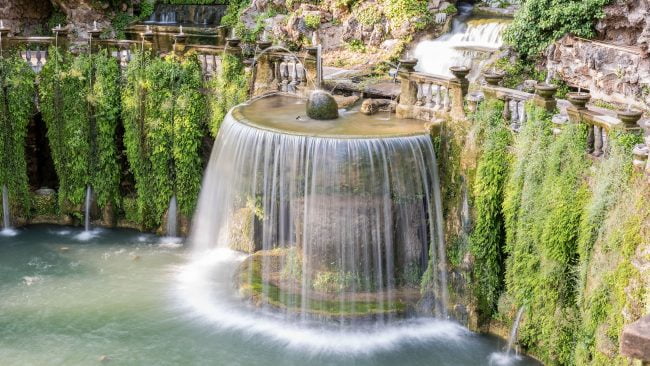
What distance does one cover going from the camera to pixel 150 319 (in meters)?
15.9

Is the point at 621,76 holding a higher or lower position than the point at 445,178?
higher

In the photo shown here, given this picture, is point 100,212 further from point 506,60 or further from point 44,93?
point 506,60

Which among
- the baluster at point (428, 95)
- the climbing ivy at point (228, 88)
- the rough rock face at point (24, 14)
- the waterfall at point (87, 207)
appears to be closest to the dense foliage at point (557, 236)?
the baluster at point (428, 95)

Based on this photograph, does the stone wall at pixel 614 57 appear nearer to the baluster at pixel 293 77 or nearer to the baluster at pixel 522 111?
the baluster at pixel 522 111

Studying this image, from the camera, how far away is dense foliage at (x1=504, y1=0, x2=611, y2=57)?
21641mm

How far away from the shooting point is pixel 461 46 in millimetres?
22734

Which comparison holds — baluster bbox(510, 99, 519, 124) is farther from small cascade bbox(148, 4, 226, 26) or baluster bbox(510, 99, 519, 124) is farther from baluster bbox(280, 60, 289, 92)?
small cascade bbox(148, 4, 226, 26)

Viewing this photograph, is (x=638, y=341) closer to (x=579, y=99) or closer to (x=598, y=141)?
(x=598, y=141)

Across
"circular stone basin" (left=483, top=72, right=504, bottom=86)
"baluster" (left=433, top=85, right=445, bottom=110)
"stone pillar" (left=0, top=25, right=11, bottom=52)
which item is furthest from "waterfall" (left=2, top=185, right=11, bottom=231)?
"circular stone basin" (left=483, top=72, right=504, bottom=86)

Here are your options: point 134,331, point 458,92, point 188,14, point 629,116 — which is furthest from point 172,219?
point 188,14

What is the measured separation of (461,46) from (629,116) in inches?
438

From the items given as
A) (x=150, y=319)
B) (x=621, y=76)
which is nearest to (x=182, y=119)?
(x=150, y=319)

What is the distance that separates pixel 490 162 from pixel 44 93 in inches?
483

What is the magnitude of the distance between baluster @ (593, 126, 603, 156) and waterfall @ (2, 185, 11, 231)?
15299 millimetres
